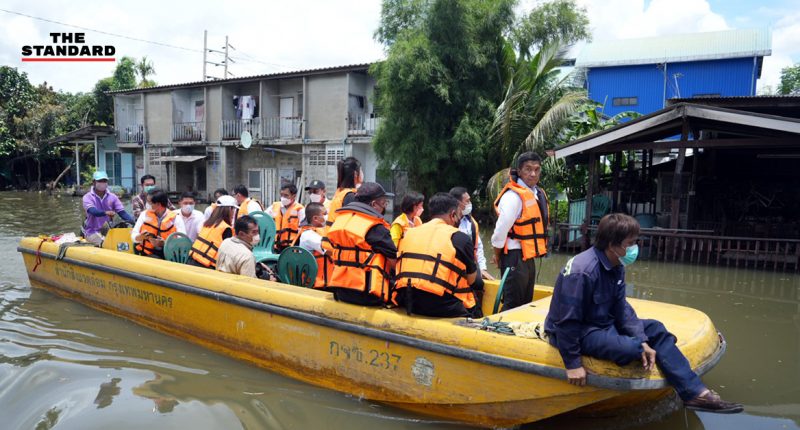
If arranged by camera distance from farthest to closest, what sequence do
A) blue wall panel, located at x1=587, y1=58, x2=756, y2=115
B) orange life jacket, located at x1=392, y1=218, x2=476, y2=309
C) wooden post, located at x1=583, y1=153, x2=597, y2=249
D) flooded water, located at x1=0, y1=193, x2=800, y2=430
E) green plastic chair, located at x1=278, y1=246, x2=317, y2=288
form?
blue wall panel, located at x1=587, y1=58, x2=756, y2=115
wooden post, located at x1=583, y1=153, x2=597, y2=249
green plastic chair, located at x1=278, y1=246, x2=317, y2=288
flooded water, located at x1=0, y1=193, x2=800, y2=430
orange life jacket, located at x1=392, y1=218, x2=476, y2=309

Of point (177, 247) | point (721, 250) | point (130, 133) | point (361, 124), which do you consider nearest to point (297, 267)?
point (177, 247)

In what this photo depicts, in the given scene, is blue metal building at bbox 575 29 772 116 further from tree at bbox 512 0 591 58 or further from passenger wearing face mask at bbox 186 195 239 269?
passenger wearing face mask at bbox 186 195 239 269

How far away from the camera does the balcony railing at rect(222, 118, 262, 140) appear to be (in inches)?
867

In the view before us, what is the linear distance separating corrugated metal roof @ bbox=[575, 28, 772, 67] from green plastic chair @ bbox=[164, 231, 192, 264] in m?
18.0

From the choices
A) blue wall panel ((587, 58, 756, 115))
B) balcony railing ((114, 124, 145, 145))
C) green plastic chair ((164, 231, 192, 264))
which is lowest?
green plastic chair ((164, 231, 192, 264))

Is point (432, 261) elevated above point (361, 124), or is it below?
below

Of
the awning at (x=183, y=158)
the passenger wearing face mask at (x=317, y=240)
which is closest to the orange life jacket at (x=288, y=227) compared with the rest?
the passenger wearing face mask at (x=317, y=240)

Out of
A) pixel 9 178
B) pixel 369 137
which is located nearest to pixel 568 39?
pixel 369 137

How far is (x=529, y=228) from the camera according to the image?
4570mm

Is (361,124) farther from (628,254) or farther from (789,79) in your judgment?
(789,79)

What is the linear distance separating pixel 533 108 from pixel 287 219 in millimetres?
9965

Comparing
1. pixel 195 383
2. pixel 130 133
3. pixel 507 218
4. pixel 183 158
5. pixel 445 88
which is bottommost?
pixel 195 383

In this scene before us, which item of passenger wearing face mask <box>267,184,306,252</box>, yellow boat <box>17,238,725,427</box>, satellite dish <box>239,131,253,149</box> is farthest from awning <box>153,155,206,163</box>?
yellow boat <box>17,238,725,427</box>

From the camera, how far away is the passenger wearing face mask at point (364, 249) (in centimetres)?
375
